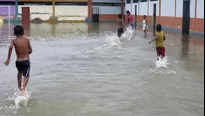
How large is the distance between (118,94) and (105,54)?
6951 millimetres

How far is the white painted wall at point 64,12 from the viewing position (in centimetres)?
5825

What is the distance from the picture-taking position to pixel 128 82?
9.27 m

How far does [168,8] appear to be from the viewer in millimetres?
32750

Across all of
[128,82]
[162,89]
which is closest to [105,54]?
[128,82]

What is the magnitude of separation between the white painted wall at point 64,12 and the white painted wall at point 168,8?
2624 cm

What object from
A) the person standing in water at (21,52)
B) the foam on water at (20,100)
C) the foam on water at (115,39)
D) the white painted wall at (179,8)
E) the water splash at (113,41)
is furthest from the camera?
the white painted wall at (179,8)

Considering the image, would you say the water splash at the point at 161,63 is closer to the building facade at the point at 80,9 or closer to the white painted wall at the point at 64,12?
the building facade at the point at 80,9

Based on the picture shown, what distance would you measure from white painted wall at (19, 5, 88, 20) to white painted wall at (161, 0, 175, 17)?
1033 inches

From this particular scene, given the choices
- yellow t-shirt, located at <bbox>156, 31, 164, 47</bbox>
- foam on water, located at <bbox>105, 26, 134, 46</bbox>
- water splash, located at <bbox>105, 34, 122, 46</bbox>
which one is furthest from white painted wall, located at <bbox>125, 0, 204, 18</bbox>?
yellow t-shirt, located at <bbox>156, 31, 164, 47</bbox>

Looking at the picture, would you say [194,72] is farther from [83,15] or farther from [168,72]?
[83,15]

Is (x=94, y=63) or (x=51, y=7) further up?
(x=51, y=7)

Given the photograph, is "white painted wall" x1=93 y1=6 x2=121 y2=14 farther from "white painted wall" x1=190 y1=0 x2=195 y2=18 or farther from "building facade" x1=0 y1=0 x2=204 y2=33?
"white painted wall" x1=190 y1=0 x2=195 y2=18

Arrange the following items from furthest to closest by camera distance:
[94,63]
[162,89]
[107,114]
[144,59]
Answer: [144,59] < [94,63] < [162,89] < [107,114]

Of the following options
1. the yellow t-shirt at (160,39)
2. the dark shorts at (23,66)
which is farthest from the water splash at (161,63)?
the dark shorts at (23,66)
